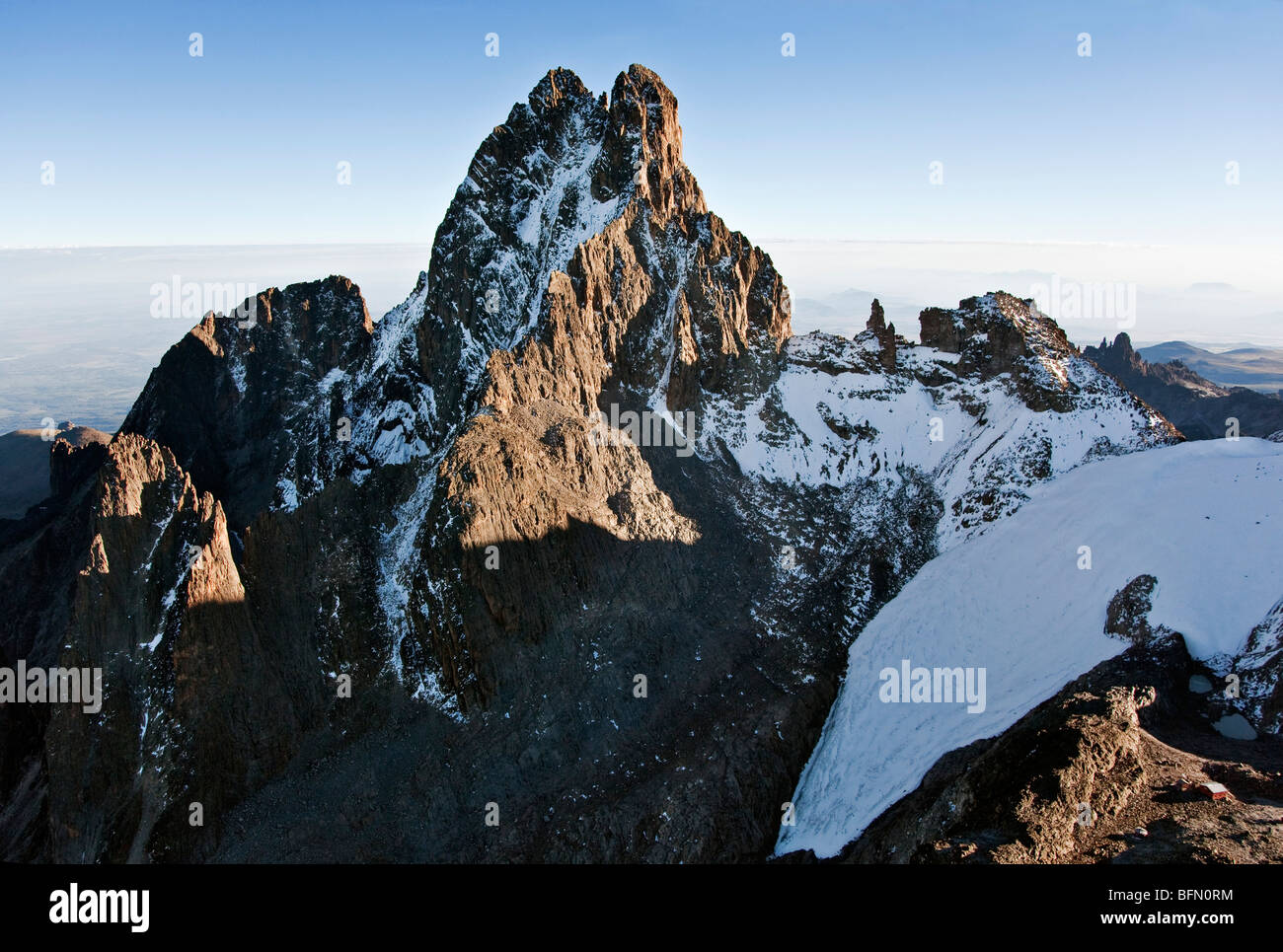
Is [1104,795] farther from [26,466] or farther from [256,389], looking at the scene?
[26,466]

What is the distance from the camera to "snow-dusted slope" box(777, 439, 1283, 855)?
128 ft

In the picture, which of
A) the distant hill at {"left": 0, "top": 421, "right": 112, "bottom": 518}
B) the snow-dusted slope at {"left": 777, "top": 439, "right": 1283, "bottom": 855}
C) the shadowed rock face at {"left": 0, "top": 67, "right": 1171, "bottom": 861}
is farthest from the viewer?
the distant hill at {"left": 0, "top": 421, "right": 112, "bottom": 518}

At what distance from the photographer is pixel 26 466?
13088cm

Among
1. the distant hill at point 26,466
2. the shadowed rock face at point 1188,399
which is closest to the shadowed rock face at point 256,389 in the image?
the distant hill at point 26,466

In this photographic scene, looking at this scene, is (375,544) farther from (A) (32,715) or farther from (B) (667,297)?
(B) (667,297)

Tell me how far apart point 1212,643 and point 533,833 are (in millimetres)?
39132

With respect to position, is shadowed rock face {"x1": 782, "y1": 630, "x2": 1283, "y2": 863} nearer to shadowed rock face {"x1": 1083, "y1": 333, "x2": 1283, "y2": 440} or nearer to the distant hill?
shadowed rock face {"x1": 1083, "y1": 333, "x2": 1283, "y2": 440}

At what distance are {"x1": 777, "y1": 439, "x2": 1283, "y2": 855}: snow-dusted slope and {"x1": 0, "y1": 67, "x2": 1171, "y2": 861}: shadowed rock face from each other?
3091mm

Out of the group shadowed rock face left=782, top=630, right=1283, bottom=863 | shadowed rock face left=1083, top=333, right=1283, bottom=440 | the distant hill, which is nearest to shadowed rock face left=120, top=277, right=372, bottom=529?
the distant hill

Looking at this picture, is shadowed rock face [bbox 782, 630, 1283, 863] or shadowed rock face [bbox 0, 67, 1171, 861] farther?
shadowed rock face [bbox 0, 67, 1171, 861]

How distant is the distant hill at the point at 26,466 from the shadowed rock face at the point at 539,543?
43.2 m

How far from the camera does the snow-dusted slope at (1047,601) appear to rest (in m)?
39.1

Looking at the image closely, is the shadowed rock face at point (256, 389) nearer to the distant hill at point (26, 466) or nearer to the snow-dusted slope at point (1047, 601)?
the distant hill at point (26, 466)

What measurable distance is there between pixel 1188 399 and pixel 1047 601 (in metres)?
137
